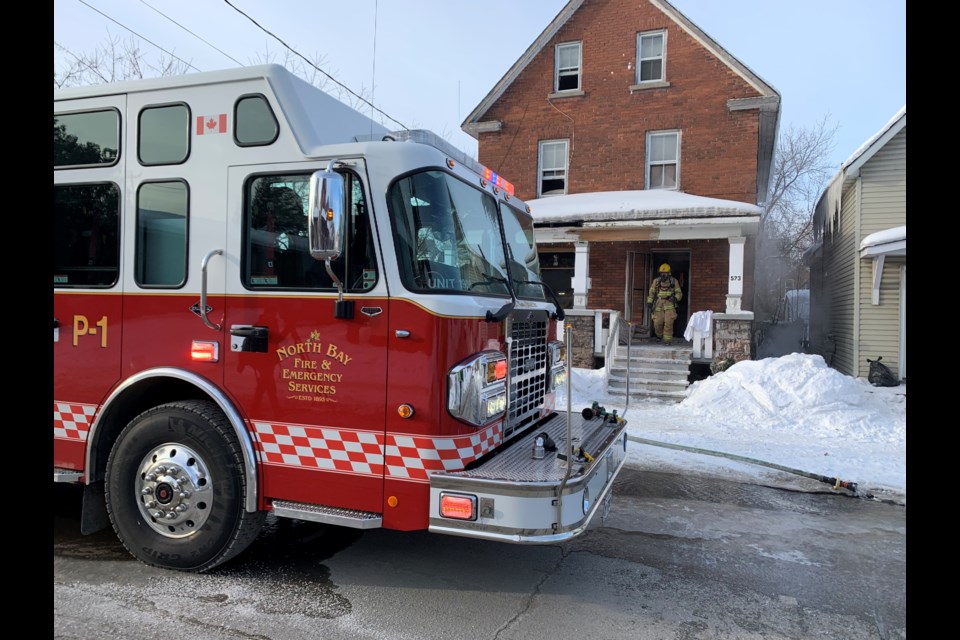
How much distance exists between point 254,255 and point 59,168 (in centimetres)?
168

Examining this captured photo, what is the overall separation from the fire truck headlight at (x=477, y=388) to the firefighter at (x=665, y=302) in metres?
11.1

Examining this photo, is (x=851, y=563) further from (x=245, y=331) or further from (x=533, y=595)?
(x=245, y=331)

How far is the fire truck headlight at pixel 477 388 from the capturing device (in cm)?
336

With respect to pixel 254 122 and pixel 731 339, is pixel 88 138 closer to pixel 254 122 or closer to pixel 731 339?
pixel 254 122

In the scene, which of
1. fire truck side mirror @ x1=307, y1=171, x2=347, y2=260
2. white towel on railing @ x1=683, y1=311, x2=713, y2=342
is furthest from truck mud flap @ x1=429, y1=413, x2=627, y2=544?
white towel on railing @ x1=683, y1=311, x2=713, y2=342

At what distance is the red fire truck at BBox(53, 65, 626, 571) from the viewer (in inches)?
Result: 131

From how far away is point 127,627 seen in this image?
321cm

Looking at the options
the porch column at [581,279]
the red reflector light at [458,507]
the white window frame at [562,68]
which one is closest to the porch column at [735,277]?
the porch column at [581,279]

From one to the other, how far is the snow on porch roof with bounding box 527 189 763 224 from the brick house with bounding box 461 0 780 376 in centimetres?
4

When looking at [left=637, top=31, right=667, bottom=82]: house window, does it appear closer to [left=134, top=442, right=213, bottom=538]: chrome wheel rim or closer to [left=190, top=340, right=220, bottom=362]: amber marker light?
[left=190, top=340, right=220, bottom=362]: amber marker light

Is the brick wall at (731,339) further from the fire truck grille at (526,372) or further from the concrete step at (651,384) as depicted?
the fire truck grille at (526,372)

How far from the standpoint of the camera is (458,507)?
323cm
